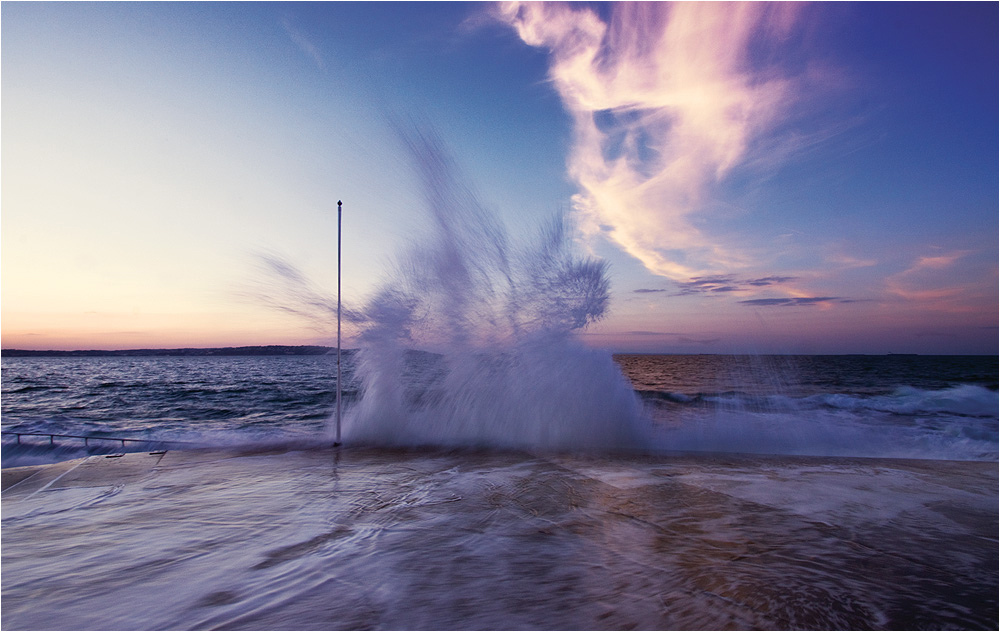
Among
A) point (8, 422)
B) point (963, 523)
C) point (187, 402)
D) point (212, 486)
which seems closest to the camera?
point (963, 523)

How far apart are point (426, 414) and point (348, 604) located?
9057 mm

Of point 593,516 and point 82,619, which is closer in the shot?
point 82,619

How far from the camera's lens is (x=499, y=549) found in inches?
210

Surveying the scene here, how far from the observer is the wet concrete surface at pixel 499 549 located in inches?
160

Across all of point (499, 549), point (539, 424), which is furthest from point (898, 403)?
point (499, 549)

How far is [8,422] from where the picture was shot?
2139cm

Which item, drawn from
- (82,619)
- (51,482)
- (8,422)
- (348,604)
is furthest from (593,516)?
(8,422)

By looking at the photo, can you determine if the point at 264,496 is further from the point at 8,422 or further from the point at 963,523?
the point at 8,422

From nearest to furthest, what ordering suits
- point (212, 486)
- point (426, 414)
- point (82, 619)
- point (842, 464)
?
1. point (82, 619)
2. point (212, 486)
3. point (842, 464)
4. point (426, 414)

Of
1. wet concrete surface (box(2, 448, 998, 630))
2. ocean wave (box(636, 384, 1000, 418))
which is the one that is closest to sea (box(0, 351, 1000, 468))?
ocean wave (box(636, 384, 1000, 418))

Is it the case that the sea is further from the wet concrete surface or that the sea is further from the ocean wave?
the wet concrete surface

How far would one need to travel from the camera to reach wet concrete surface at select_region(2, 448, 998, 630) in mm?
4059

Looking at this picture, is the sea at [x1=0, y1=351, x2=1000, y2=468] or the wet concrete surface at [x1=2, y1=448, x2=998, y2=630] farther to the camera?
the sea at [x1=0, y1=351, x2=1000, y2=468]

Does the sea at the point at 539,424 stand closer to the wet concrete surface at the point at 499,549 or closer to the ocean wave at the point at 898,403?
the ocean wave at the point at 898,403
